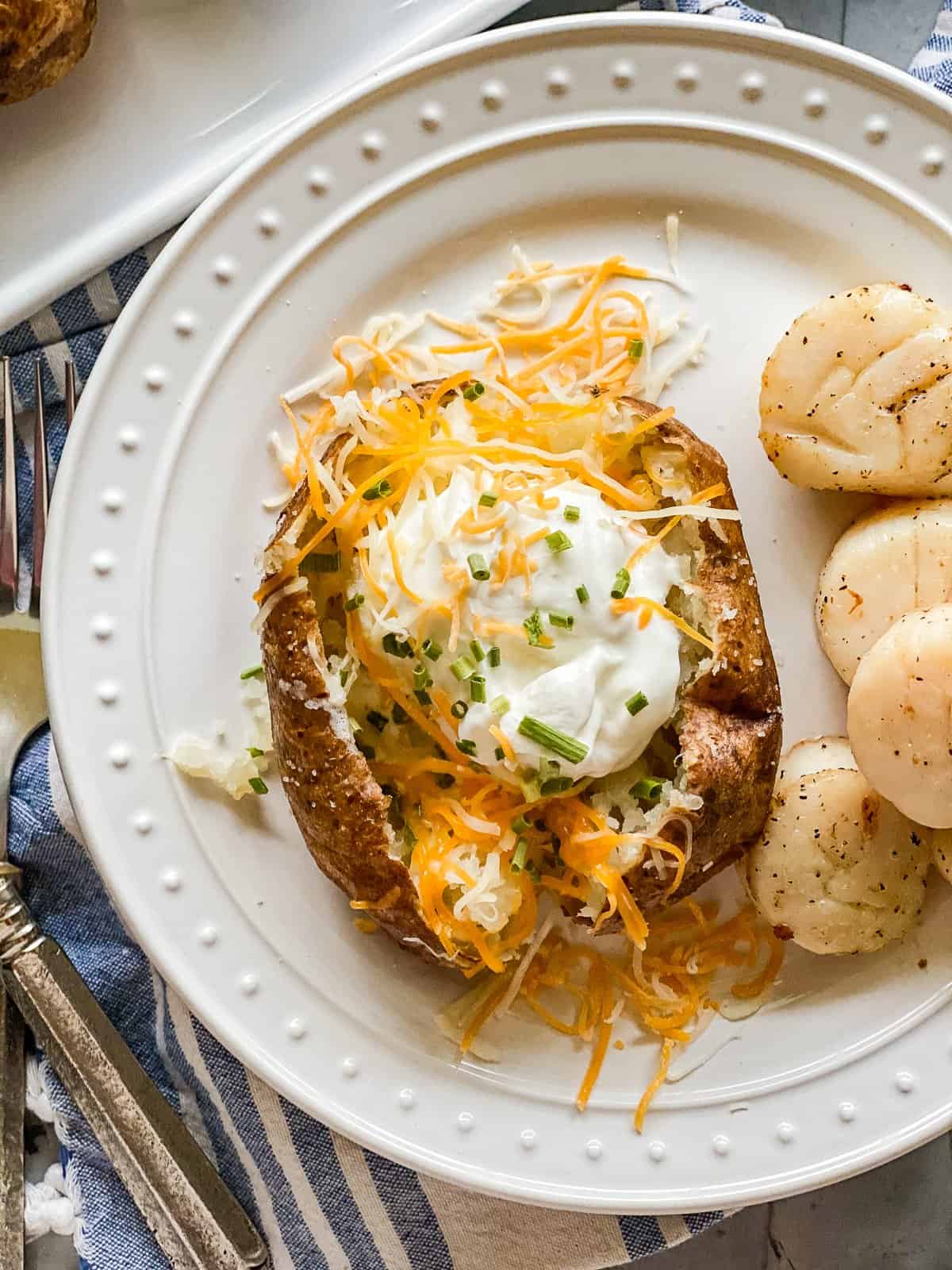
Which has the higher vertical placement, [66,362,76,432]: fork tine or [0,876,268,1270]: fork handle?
[66,362,76,432]: fork tine

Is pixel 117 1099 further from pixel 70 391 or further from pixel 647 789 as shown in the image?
pixel 70 391

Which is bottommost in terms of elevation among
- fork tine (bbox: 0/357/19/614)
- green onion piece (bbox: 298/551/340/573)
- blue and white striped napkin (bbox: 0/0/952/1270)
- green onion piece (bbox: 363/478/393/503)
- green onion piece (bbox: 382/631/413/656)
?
blue and white striped napkin (bbox: 0/0/952/1270)

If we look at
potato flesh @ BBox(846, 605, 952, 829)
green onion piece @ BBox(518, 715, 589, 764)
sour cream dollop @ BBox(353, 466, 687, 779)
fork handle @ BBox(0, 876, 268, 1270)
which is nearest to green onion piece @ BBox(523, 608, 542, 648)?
sour cream dollop @ BBox(353, 466, 687, 779)

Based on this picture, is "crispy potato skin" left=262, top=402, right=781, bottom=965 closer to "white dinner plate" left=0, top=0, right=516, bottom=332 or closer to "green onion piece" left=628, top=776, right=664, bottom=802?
"green onion piece" left=628, top=776, right=664, bottom=802

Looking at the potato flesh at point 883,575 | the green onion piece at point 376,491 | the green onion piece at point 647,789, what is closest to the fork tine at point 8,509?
the green onion piece at point 376,491

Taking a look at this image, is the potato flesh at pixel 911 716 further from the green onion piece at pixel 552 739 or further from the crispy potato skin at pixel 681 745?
the green onion piece at pixel 552 739

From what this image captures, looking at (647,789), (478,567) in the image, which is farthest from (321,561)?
(647,789)
